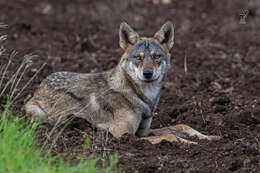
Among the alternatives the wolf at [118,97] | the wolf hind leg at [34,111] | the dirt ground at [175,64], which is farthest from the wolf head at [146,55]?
the wolf hind leg at [34,111]

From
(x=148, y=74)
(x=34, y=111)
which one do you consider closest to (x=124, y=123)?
(x=148, y=74)

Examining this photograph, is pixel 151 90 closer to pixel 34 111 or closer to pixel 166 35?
pixel 166 35

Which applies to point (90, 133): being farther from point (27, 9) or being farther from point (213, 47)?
point (27, 9)

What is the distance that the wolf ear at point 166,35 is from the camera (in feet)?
22.7

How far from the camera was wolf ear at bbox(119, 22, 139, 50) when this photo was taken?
6.79m

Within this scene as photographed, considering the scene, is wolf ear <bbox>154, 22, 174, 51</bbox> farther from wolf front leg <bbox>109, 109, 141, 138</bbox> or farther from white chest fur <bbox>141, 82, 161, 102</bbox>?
wolf front leg <bbox>109, 109, 141, 138</bbox>

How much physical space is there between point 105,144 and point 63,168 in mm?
1223

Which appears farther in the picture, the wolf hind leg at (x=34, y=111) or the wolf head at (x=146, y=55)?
the wolf hind leg at (x=34, y=111)

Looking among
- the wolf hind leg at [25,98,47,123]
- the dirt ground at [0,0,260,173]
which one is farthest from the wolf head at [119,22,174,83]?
the wolf hind leg at [25,98,47,123]

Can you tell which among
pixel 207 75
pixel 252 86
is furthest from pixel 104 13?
pixel 252 86

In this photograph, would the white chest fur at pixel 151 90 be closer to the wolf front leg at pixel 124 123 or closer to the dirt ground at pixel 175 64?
the wolf front leg at pixel 124 123

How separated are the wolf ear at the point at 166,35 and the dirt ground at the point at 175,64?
43.6 inches

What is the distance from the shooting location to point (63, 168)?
4.31 meters

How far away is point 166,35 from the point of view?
23.1 ft
